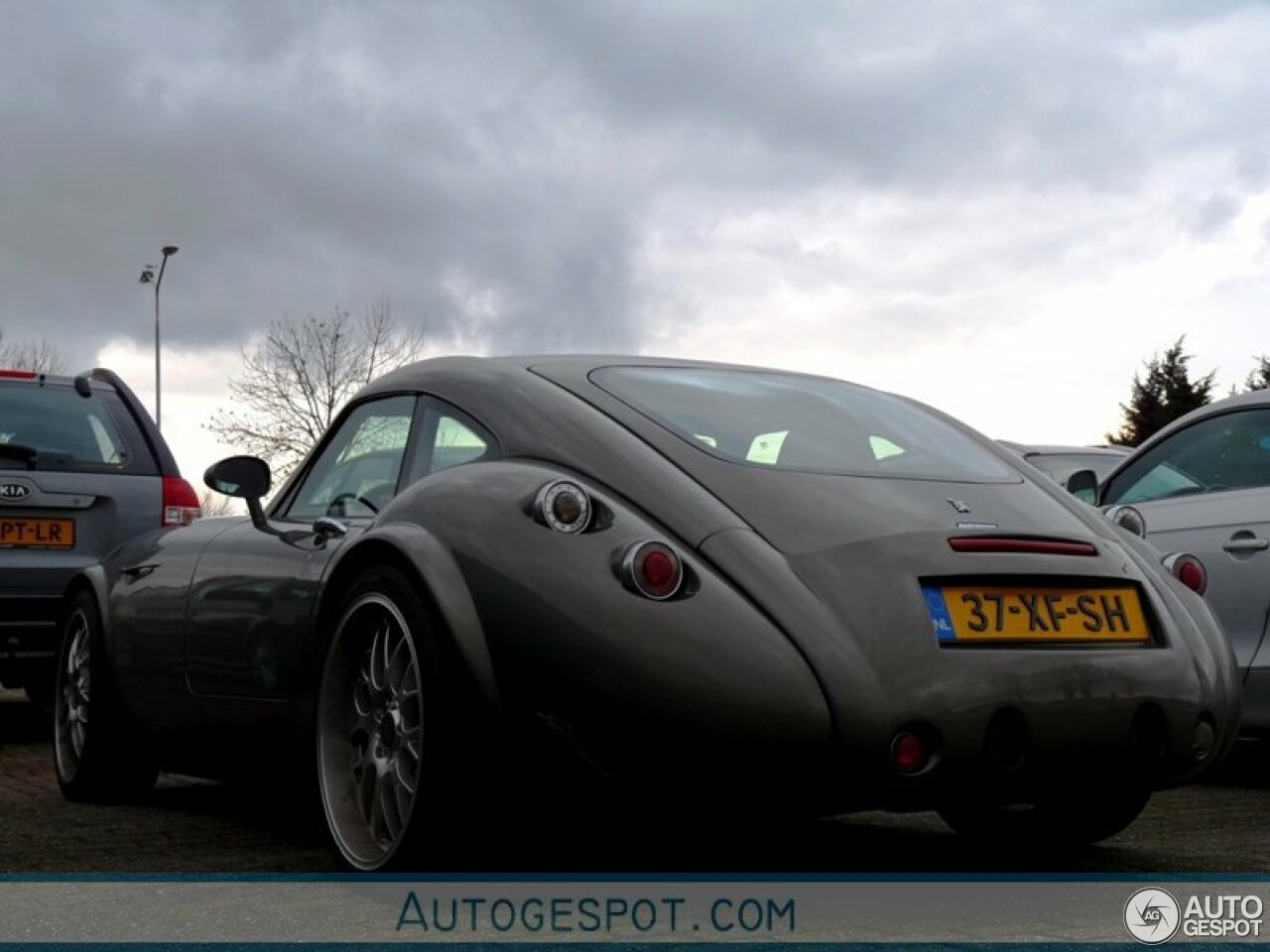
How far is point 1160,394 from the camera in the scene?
217 feet

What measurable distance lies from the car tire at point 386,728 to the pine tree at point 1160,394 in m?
61.6

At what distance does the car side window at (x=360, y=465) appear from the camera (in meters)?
5.51

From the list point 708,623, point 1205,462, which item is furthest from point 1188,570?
point 1205,462

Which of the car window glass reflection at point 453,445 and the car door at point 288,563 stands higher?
the car window glass reflection at point 453,445

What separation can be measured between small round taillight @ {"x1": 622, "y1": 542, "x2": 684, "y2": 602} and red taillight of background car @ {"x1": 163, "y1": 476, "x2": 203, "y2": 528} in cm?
574

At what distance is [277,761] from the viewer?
17.9 feet

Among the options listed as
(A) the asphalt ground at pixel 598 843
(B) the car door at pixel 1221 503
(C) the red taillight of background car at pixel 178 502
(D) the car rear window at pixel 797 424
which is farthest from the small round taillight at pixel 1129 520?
(C) the red taillight of background car at pixel 178 502

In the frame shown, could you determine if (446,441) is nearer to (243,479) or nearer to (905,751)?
(243,479)

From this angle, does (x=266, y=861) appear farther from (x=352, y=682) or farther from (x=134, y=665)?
(x=134, y=665)

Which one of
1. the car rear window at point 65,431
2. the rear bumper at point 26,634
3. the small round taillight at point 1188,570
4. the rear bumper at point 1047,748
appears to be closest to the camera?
the rear bumper at point 1047,748

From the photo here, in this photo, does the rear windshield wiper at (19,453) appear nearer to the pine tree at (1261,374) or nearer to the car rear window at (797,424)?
the car rear window at (797,424)

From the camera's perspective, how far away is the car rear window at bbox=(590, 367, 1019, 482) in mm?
5012

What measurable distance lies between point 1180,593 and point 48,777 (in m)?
4.52

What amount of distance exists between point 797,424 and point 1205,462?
3166 millimetres
